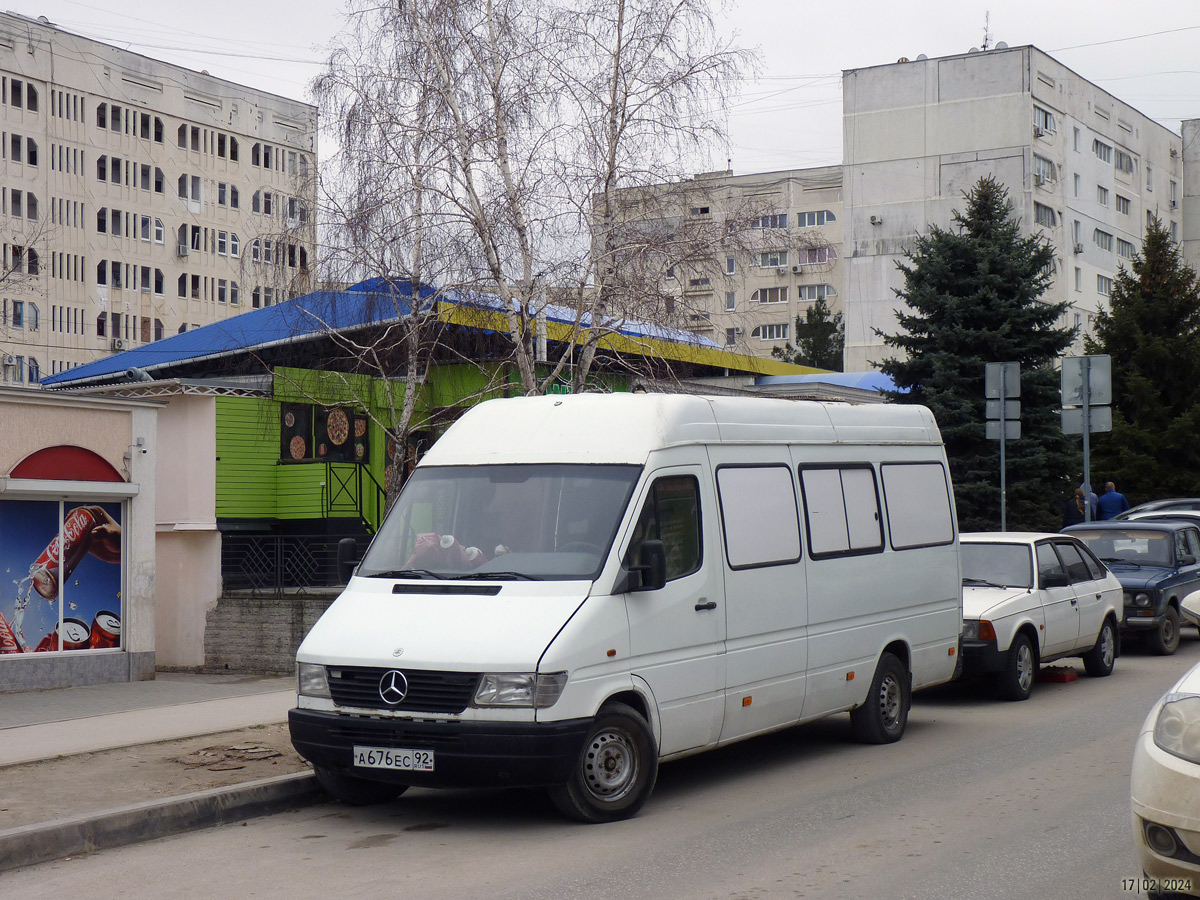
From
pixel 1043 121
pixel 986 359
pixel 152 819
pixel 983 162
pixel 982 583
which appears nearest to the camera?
pixel 152 819

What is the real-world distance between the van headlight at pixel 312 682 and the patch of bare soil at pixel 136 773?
42.5 inches

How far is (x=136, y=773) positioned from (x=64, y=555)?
6.29m

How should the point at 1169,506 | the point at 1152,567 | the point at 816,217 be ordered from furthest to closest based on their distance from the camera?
the point at 816,217 → the point at 1169,506 → the point at 1152,567

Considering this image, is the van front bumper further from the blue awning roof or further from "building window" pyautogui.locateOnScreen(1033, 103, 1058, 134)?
"building window" pyautogui.locateOnScreen(1033, 103, 1058, 134)

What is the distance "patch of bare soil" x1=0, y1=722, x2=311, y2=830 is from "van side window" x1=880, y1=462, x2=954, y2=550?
4969 millimetres

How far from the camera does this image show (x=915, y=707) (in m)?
12.6

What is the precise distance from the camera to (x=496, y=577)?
26.1ft

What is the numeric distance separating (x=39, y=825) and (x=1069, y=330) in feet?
79.8

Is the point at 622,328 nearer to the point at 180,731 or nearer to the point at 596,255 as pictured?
the point at 596,255

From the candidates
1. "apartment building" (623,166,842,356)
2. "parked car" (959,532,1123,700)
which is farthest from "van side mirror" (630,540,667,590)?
"apartment building" (623,166,842,356)

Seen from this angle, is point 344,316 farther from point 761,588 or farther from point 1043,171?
point 1043,171

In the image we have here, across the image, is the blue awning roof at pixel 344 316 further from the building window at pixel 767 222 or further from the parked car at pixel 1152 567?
the parked car at pixel 1152 567

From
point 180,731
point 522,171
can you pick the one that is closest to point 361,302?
point 522,171

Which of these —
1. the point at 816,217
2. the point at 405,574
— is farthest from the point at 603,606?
the point at 816,217
